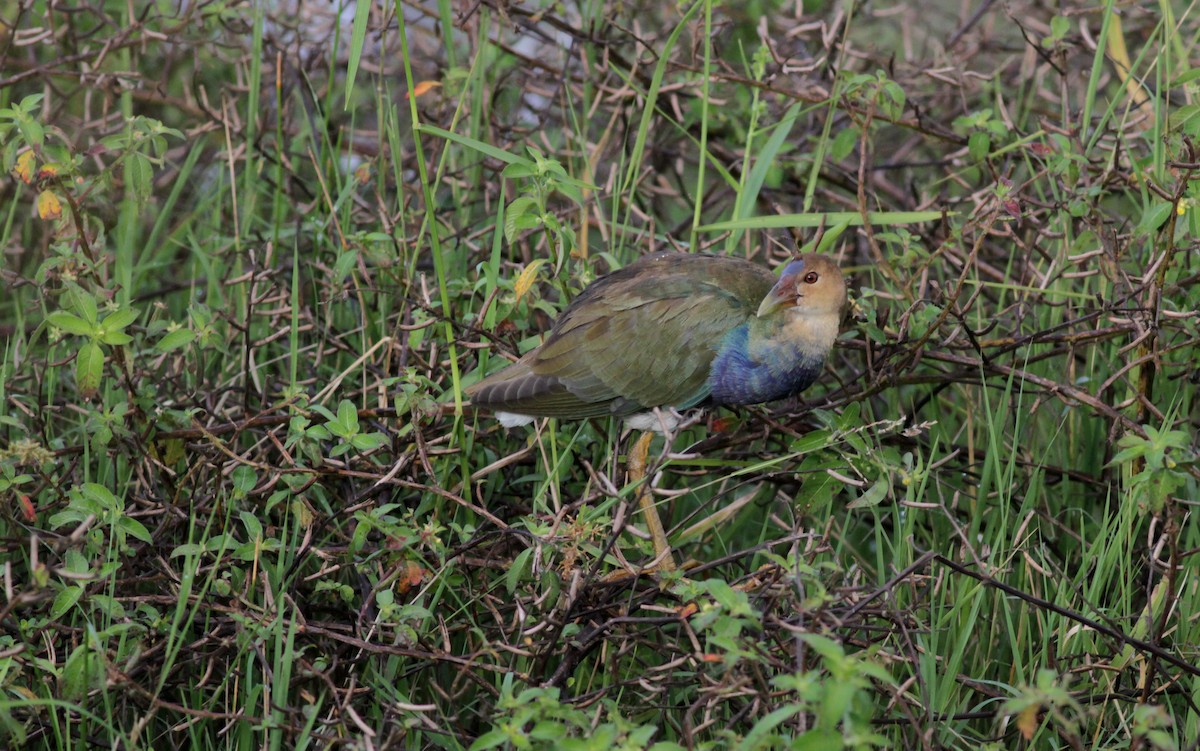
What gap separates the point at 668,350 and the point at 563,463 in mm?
406

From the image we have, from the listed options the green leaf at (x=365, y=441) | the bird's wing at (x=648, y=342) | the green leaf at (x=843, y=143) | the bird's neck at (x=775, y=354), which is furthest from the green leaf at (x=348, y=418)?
the green leaf at (x=843, y=143)

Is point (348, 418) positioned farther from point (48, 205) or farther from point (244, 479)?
point (48, 205)

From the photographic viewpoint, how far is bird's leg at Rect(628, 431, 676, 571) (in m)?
2.73

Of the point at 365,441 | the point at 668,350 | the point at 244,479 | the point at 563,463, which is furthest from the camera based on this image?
the point at 563,463

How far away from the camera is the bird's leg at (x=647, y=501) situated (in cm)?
273

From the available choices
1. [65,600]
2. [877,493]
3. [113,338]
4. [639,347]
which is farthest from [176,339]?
[877,493]

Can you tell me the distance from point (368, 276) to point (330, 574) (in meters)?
0.83

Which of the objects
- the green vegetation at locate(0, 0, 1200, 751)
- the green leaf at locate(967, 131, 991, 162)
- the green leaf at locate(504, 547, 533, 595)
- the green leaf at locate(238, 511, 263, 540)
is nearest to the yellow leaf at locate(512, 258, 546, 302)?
the green vegetation at locate(0, 0, 1200, 751)

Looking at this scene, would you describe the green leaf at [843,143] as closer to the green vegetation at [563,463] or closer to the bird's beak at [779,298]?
the green vegetation at [563,463]

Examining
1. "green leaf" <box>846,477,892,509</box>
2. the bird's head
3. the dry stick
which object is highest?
the bird's head

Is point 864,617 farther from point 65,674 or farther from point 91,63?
point 91,63

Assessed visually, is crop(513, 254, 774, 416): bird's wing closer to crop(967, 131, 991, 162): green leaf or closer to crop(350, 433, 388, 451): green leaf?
crop(350, 433, 388, 451): green leaf

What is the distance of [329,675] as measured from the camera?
264 cm

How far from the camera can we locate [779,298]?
2.88 meters
